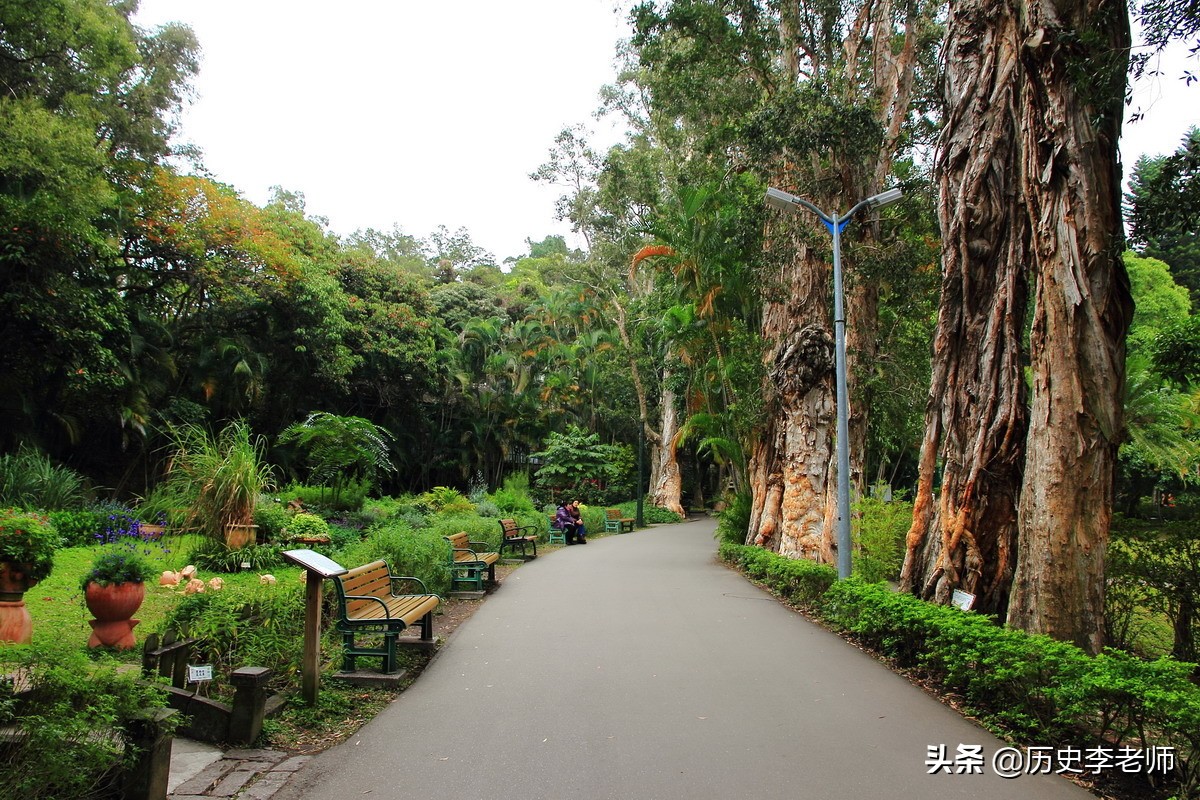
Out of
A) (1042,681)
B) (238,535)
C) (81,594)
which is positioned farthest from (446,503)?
(1042,681)

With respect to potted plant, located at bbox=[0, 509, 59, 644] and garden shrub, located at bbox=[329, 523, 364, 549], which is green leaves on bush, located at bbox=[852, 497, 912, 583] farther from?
potted plant, located at bbox=[0, 509, 59, 644]

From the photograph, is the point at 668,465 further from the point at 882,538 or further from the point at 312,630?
the point at 312,630

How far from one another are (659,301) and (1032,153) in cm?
1933

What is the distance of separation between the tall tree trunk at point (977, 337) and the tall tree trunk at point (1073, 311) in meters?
0.78

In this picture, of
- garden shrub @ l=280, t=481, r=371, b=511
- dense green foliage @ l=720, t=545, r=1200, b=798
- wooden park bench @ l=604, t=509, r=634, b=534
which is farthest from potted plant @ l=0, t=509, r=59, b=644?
wooden park bench @ l=604, t=509, r=634, b=534

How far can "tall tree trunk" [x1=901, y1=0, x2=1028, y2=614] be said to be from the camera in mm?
7656

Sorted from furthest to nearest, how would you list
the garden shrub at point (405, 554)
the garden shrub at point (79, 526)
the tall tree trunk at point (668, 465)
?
1. the tall tree trunk at point (668, 465)
2. the garden shrub at point (79, 526)
3. the garden shrub at point (405, 554)

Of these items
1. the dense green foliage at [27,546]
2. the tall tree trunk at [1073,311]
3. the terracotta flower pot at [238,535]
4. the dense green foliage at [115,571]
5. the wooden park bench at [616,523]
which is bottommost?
the wooden park bench at [616,523]

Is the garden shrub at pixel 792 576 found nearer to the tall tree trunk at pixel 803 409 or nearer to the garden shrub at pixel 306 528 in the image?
the tall tree trunk at pixel 803 409

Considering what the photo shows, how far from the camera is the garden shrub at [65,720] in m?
3.03

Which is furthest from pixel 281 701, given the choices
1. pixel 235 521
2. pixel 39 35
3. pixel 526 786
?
pixel 39 35

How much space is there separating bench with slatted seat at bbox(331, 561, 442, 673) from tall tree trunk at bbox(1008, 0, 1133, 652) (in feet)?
18.5

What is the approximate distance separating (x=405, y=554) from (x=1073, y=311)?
25.8 ft

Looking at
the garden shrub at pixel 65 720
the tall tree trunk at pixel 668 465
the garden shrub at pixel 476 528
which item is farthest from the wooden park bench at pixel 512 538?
the tall tree trunk at pixel 668 465
